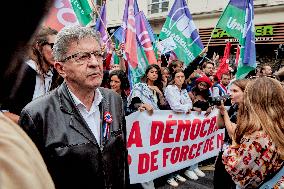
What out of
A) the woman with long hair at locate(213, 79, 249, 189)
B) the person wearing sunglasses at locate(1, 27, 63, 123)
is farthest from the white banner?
the person wearing sunglasses at locate(1, 27, 63, 123)

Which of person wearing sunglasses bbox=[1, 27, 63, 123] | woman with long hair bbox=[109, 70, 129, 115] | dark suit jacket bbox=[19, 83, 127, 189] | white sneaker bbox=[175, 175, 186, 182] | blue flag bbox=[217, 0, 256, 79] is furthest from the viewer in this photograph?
blue flag bbox=[217, 0, 256, 79]

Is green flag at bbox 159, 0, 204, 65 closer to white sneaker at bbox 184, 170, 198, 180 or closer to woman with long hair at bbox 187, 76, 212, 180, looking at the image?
woman with long hair at bbox 187, 76, 212, 180

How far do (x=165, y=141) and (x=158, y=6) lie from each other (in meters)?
15.8

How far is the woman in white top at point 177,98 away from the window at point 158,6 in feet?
46.5

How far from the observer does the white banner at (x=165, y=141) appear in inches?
174

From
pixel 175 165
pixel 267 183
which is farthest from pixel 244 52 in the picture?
pixel 267 183

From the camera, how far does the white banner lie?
4430mm

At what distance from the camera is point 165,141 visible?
4.90 m

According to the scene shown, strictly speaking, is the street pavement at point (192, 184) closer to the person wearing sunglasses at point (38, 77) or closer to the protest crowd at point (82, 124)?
the protest crowd at point (82, 124)

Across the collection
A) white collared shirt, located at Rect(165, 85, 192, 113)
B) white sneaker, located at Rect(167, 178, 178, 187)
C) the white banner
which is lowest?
white sneaker, located at Rect(167, 178, 178, 187)

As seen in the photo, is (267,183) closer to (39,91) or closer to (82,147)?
(82,147)

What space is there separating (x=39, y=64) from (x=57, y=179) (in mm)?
1327

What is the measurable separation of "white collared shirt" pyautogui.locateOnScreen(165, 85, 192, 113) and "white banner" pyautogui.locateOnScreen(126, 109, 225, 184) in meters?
0.12

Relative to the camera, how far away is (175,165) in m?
5.21
